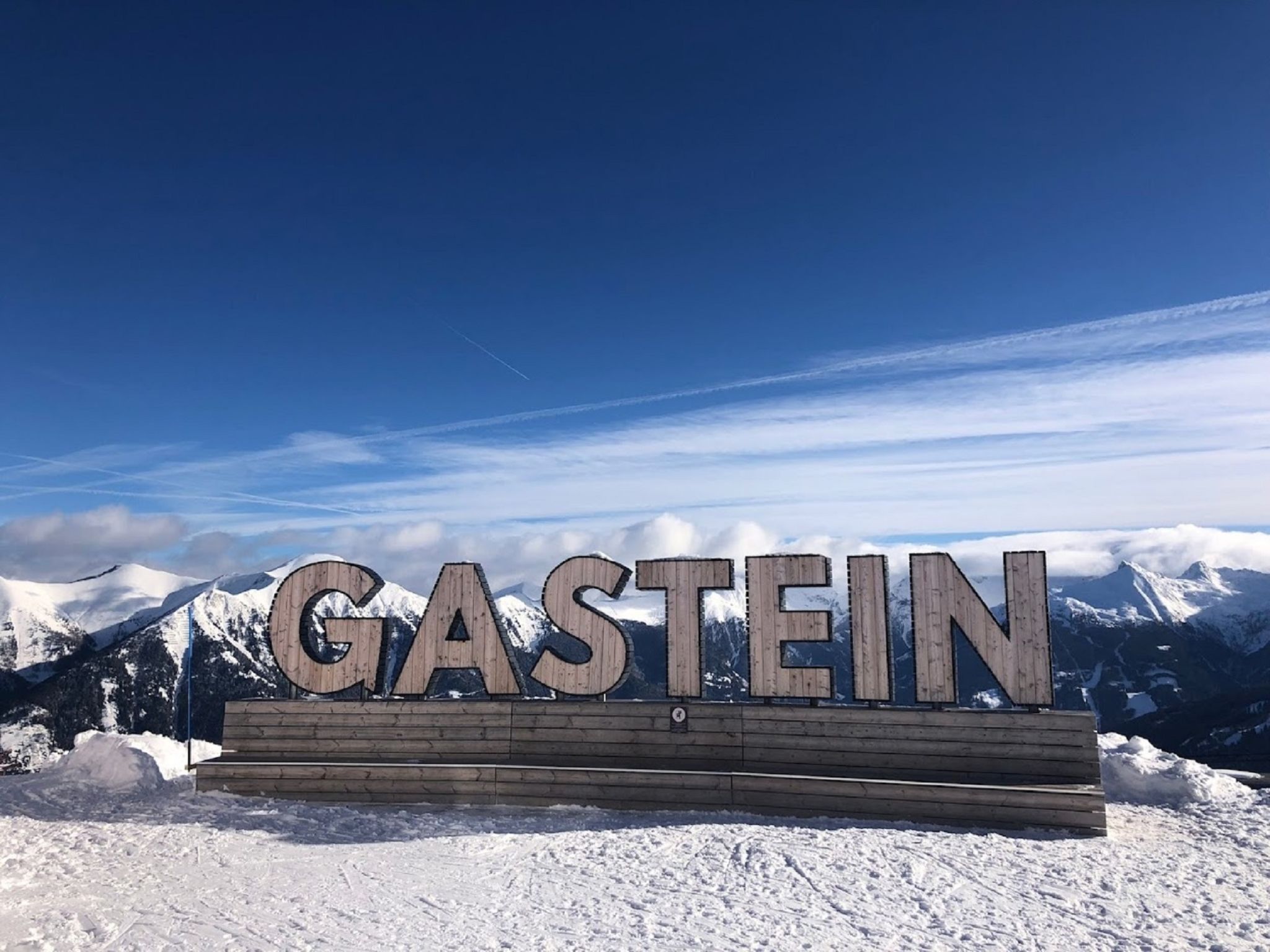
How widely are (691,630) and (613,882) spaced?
753cm

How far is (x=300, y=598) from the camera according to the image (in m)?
21.1

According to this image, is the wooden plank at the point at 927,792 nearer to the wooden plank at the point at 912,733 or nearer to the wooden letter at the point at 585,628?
the wooden plank at the point at 912,733

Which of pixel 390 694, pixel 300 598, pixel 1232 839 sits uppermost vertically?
pixel 300 598

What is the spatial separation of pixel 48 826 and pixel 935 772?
18.7 m

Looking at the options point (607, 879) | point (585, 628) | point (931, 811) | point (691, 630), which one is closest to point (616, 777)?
point (585, 628)

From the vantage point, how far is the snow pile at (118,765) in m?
21.2

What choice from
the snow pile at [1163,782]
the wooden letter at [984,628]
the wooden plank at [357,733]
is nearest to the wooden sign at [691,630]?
the wooden letter at [984,628]

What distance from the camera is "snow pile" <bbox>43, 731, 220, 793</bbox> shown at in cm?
2116

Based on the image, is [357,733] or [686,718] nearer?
[686,718]

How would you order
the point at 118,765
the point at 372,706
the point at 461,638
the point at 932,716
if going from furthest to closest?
the point at 118,765
the point at 461,638
the point at 372,706
the point at 932,716

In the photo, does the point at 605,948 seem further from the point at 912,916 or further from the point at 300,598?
the point at 300,598

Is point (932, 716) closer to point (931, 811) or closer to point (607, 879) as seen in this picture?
point (931, 811)

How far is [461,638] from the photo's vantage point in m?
20.9

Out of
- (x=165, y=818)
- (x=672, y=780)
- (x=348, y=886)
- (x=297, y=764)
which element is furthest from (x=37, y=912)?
(x=672, y=780)
